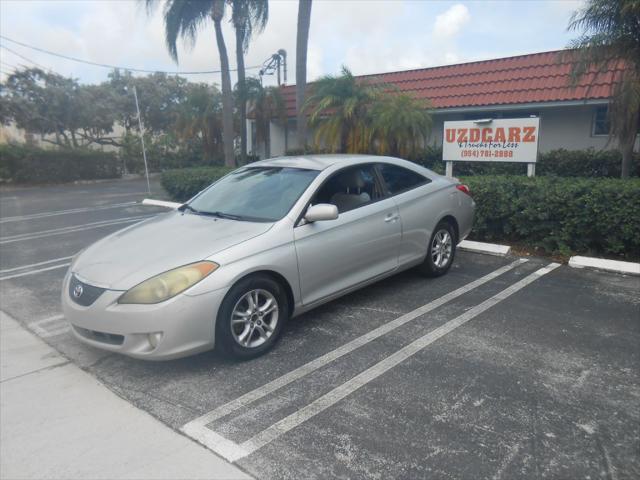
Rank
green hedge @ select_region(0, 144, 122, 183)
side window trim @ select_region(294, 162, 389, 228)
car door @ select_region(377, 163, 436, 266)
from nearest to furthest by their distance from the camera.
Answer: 1. side window trim @ select_region(294, 162, 389, 228)
2. car door @ select_region(377, 163, 436, 266)
3. green hedge @ select_region(0, 144, 122, 183)

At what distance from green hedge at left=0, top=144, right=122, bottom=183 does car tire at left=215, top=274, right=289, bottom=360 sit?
20.7 metres

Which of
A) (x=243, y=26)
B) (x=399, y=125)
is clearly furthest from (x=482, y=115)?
(x=243, y=26)

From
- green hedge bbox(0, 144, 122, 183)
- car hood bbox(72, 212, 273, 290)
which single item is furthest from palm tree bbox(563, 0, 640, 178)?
green hedge bbox(0, 144, 122, 183)

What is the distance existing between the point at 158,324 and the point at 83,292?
76cm

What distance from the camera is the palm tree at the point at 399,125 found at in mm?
10594

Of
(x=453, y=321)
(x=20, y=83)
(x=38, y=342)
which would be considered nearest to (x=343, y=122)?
(x=453, y=321)

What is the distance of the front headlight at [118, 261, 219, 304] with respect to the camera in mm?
3420

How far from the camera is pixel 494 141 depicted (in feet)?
27.2

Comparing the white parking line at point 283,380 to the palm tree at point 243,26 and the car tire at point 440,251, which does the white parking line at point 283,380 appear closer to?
the car tire at point 440,251

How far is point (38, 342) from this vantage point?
4.41 meters

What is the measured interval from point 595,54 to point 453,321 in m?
5.39

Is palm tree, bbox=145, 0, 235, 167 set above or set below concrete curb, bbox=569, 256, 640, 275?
above

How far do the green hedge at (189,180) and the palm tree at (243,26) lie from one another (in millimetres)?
4117

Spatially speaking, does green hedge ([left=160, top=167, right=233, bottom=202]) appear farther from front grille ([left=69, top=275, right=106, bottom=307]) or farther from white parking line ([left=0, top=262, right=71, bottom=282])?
front grille ([left=69, top=275, right=106, bottom=307])
